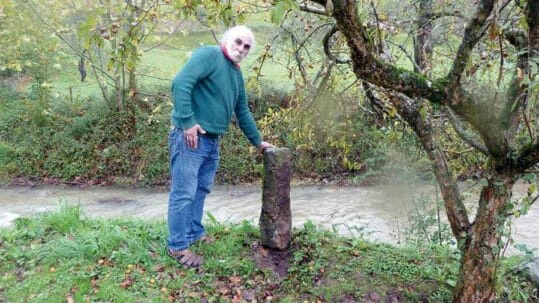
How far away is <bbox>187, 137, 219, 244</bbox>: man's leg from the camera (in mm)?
4062

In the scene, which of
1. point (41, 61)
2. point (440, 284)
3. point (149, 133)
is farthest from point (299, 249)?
point (41, 61)

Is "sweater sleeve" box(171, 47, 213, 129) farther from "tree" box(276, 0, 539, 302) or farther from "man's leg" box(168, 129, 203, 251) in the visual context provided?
"tree" box(276, 0, 539, 302)

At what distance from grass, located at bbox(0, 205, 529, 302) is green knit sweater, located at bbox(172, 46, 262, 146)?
119 cm

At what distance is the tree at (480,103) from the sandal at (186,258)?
2.02 m

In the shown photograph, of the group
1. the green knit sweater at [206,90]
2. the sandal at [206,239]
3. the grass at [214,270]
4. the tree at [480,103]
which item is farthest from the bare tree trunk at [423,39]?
the sandal at [206,239]

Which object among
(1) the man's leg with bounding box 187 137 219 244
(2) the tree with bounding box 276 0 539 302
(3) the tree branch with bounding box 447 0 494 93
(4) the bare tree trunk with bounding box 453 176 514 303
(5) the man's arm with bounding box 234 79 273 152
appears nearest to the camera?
(3) the tree branch with bounding box 447 0 494 93

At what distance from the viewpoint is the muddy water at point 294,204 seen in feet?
21.4

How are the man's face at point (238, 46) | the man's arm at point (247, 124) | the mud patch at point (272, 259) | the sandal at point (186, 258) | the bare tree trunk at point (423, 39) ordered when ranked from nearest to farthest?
1. the man's face at point (238, 46)
2. the sandal at point (186, 258)
3. the mud patch at point (272, 259)
4. the man's arm at point (247, 124)
5. the bare tree trunk at point (423, 39)

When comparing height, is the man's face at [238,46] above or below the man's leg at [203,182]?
above

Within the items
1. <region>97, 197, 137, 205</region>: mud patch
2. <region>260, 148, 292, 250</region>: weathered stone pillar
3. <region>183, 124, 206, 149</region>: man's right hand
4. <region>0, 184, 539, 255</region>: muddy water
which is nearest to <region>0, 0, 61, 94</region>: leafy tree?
<region>0, 184, 539, 255</region>: muddy water

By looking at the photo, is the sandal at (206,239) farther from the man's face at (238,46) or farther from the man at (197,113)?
the man's face at (238,46)

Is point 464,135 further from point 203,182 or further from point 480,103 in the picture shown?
point 203,182

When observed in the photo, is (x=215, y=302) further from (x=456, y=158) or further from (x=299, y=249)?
(x=456, y=158)

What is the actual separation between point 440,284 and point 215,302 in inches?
72.3
